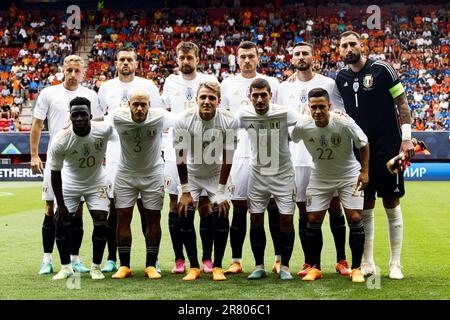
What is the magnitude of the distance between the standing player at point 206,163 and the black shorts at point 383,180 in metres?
1.51

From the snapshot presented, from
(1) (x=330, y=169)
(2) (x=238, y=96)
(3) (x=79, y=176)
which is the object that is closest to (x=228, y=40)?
(2) (x=238, y=96)

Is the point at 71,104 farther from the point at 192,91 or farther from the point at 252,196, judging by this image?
the point at 252,196

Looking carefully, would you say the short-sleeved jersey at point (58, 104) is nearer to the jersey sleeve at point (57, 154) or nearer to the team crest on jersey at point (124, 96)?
the team crest on jersey at point (124, 96)

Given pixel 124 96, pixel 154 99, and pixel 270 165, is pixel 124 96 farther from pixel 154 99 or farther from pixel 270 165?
pixel 270 165

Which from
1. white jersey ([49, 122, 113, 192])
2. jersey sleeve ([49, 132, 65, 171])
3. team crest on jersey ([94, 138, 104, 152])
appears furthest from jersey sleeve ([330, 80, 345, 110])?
jersey sleeve ([49, 132, 65, 171])

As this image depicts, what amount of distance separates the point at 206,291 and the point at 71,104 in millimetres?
2375

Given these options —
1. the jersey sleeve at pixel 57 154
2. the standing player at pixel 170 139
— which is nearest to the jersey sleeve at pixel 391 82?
the standing player at pixel 170 139

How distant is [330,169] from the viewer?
24.0ft

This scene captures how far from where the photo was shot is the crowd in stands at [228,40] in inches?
1281

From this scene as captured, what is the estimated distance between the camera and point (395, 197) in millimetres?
7535

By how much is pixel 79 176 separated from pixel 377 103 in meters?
3.22

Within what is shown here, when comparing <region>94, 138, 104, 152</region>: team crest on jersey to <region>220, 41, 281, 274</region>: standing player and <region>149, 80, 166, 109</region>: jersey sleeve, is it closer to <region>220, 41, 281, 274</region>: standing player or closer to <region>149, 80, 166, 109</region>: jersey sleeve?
<region>149, 80, 166, 109</region>: jersey sleeve

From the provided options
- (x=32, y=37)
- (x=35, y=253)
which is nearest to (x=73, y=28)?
(x=32, y=37)

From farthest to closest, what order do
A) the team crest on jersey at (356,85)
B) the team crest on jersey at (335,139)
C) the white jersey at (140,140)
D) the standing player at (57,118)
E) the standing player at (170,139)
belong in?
the standing player at (57,118) < the standing player at (170,139) < the team crest on jersey at (356,85) < the white jersey at (140,140) < the team crest on jersey at (335,139)
